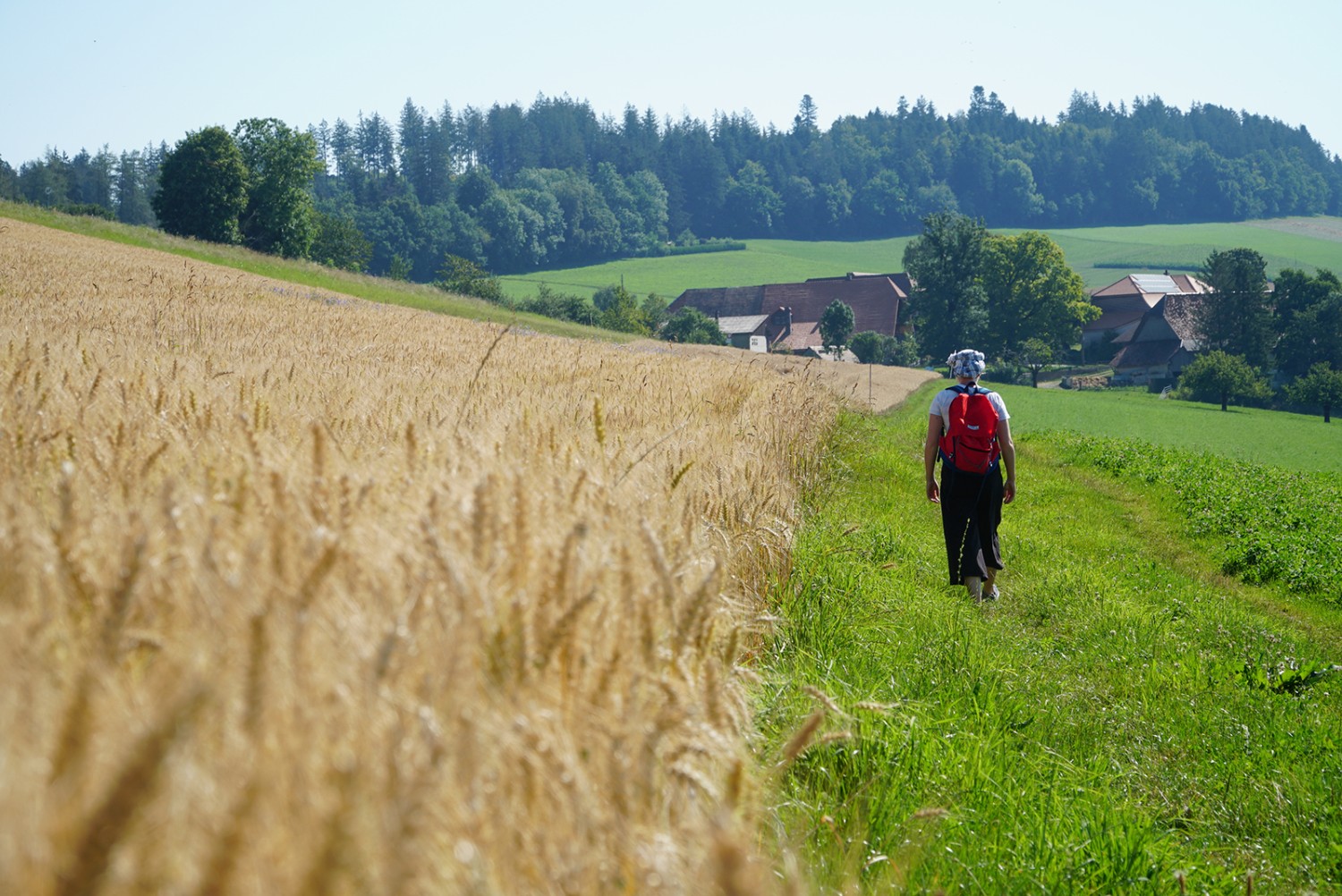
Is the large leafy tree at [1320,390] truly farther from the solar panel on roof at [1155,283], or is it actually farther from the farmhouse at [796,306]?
the farmhouse at [796,306]

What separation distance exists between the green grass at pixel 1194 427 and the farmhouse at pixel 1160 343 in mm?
36173

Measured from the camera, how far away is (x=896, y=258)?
14950 centimetres

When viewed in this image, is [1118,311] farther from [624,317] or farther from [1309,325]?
[624,317]

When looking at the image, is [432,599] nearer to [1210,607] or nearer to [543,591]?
[543,591]

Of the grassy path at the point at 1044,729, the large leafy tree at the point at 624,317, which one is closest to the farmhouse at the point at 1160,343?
the large leafy tree at the point at 624,317

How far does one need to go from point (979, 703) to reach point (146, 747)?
17.9 ft

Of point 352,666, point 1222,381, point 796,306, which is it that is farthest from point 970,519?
point 796,306

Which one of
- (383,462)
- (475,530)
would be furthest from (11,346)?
(475,530)

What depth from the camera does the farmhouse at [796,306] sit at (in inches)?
4441

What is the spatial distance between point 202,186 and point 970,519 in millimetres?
67095

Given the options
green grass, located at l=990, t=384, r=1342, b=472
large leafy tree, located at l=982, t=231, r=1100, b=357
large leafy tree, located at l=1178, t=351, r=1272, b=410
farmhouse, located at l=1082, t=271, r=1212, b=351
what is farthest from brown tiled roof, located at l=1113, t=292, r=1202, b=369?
green grass, located at l=990, t=384, r=1342, b=472

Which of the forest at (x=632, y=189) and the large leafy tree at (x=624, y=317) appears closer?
the large leafy tree at (x=624, y=317)

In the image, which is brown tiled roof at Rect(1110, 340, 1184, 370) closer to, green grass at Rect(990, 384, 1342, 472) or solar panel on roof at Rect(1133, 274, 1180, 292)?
solar panel on roof at Rect(1133, 274, 1180, 292)

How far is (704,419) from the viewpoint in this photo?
26.2 feet
